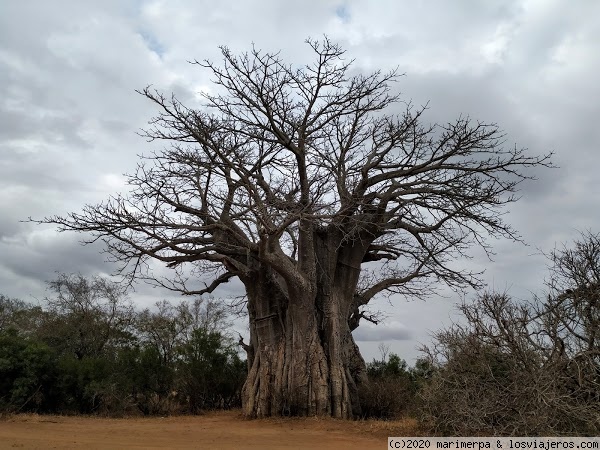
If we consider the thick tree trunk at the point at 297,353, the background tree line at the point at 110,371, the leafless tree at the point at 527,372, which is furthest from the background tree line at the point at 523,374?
the background tree line at the point at 110,371

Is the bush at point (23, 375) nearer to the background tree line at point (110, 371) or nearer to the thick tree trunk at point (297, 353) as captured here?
the background tree line at point (110, 371)

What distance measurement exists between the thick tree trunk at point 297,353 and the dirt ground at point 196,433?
22.0 inches

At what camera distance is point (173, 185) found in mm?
12242

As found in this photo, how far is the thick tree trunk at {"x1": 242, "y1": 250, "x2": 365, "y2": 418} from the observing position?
12.3 meters

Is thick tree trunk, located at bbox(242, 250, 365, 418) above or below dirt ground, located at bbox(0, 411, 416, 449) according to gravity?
above

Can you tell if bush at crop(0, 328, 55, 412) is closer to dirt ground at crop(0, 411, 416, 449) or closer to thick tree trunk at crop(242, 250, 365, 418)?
dirt ground at crop(0, 411, 416, 449)

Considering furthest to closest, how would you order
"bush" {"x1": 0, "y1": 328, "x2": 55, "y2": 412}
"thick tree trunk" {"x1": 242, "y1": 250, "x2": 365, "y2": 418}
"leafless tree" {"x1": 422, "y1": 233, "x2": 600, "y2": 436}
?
"bush" {"x1": 0, "y1": 328, "x2": 55, "y2": 412}, "thick tree trunk" {"x1": 242, "y1": 250, "x2": 365, "y2": 418}, "leafless tree" {"x1": 422, "y1": 233, "x2": 600, "y2": 436}

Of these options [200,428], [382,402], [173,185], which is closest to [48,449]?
[200,428]

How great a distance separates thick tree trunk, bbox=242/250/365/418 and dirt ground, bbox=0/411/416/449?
0.56 metres

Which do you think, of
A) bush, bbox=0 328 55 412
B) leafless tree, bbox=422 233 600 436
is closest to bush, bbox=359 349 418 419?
leafless tree, bbox=422 233 600 436

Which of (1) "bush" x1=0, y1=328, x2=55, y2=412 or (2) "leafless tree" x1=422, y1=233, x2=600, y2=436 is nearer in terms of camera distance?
(2) "leafless tree" x1=422, y1=233, x2=600, y2=436

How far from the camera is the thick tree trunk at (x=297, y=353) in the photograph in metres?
12.3

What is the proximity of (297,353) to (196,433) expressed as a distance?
10.3 feet

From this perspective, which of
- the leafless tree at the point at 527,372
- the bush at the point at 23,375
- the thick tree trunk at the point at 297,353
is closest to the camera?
the leafless tree at the point at 527,372
